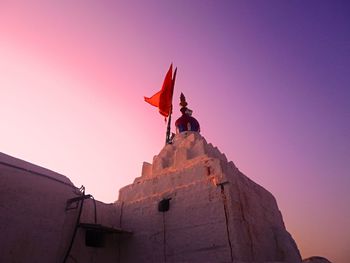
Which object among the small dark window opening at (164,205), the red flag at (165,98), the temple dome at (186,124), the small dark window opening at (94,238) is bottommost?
the small dark window opening at (94,238)

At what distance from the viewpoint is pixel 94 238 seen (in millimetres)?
11680

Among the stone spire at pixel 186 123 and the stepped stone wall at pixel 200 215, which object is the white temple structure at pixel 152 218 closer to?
the stepped stone wall at pixel 200 215

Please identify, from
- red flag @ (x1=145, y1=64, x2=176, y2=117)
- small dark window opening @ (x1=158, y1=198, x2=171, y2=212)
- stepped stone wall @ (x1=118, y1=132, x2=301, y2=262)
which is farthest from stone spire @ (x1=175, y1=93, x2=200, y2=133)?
small dark window opening @ (x1=158, y1=198, x2=171, y2=212)

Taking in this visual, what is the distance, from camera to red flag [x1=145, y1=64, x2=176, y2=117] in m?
19.0

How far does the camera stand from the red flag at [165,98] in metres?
19.0

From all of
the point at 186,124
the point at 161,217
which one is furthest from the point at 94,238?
the point at 186,124

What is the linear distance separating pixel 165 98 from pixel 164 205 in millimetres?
9119

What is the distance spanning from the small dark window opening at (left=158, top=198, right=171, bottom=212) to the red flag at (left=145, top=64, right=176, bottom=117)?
7.74 m

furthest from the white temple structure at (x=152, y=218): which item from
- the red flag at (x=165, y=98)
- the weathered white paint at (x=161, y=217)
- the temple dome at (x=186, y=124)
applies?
the red flag at (x=165, y=98)

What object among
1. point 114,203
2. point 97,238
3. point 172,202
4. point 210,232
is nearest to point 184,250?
point 210,232

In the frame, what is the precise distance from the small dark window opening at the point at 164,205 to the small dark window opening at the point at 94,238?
2.64 metres

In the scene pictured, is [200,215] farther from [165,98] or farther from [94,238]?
[165,98]

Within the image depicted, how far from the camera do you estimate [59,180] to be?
10953 millimetres

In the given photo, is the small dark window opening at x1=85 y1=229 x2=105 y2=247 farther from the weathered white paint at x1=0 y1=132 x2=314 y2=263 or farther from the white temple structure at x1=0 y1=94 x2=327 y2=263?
the weathered white paint at x1=0 y1=132 x2=314 y2=263
